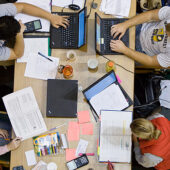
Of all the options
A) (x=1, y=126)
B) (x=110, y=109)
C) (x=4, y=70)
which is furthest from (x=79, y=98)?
(x=4, y=70)

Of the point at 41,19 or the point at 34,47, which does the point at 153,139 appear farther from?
the point at 41,19

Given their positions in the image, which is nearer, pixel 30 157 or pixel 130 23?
pixel 30 157

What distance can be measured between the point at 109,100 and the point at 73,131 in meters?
0.36

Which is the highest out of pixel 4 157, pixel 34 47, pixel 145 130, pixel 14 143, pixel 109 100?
pixel 34 47

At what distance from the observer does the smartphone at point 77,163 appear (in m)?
1.51

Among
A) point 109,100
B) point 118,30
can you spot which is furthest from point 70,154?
point 118,30

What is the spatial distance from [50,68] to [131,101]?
682 mm

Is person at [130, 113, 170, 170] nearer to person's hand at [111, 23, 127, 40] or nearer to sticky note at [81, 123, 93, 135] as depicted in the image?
sticky note at [81, 123, 93, 135]

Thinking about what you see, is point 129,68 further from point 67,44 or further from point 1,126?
point 1,126

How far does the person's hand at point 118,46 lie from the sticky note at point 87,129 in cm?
61

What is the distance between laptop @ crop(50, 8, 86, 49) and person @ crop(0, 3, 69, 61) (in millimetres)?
39

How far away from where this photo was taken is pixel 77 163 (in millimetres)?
1513

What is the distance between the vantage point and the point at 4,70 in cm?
240

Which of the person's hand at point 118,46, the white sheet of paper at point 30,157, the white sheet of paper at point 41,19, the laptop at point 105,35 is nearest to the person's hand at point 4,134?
the white sheet of paper at point 30,157
